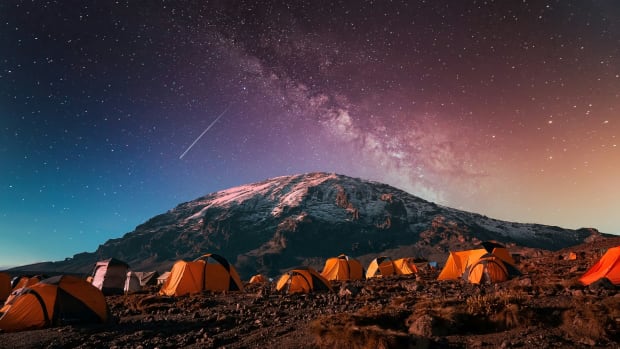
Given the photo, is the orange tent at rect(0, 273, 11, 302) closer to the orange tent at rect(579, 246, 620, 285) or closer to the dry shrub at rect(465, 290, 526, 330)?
the dry shrub at rect(465, 290, 526, 330)

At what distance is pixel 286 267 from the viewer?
607 feet

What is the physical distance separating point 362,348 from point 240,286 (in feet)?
67.5

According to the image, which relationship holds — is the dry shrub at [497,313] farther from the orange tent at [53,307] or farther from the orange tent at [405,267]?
the orange tent at [405,267]

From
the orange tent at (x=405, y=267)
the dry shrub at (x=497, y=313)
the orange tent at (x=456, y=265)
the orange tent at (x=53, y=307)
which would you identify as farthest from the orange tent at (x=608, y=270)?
the orange tent at (x=405, y=267)

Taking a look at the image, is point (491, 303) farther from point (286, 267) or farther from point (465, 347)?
point (286, 267)

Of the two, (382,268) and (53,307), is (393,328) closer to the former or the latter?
(53,307)

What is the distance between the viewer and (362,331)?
8.70m

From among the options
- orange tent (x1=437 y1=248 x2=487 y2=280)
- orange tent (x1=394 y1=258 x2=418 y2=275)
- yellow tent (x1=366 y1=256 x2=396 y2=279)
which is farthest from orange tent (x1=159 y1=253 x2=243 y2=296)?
orange tent (x1=394 y1=258 x2=418 y2=275)

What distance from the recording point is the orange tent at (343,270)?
40375 mm

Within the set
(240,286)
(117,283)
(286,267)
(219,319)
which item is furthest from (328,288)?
(286,267)

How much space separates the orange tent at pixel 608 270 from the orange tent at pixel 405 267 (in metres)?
28.7

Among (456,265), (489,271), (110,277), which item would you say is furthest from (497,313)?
(110,277)

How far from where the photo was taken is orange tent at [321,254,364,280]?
40.4 metres

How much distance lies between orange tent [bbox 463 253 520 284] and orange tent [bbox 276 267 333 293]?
10106 mm
